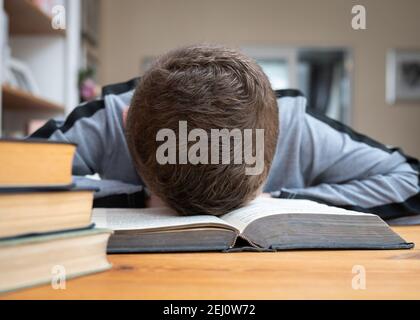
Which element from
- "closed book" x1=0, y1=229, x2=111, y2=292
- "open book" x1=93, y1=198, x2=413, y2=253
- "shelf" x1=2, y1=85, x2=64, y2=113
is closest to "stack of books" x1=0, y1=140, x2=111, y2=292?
"closed book" x1=0, y1=229, x2=111, y2=292

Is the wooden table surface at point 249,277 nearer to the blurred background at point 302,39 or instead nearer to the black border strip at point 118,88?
the black border strip at point 118,88

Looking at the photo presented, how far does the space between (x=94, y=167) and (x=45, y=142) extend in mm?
576

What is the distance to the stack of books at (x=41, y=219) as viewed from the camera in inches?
15.4

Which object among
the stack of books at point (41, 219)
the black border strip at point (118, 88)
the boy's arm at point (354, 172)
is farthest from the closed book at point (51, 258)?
the black border strip at point (118, 88)

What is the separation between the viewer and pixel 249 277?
44cm

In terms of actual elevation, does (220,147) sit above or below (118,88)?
below

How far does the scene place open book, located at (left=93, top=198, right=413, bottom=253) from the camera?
557mm

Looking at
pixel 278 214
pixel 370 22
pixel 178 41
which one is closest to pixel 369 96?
pixel 370 22

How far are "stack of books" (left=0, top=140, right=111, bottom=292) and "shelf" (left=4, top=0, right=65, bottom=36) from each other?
1623 mm

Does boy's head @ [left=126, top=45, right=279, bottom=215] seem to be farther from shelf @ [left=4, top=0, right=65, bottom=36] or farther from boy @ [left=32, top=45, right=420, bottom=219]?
shelf @ [left=4, top=0, right=65, bottom=36]

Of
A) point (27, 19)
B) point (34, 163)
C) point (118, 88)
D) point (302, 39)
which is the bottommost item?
point (34, 163)

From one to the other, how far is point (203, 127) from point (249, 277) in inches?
9.1

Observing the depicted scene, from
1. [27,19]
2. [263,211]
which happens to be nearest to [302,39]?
[27,19]

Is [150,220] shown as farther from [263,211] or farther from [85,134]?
[85,134]
